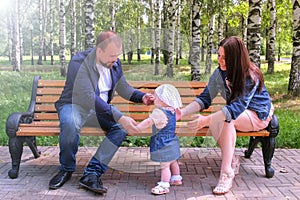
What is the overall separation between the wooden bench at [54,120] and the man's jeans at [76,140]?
128 mm

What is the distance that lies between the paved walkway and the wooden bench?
0.20 m

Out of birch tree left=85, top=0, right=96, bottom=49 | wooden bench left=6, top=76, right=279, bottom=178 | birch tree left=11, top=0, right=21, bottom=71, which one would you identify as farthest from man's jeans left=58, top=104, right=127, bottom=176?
birch tree left=11, top=0, right=21, bottom=71

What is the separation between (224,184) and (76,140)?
144cm

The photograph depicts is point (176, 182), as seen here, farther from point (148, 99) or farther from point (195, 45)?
point (195, 45)

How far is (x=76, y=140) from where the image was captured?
371cm

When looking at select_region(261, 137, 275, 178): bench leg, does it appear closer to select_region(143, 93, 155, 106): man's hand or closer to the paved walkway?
the paved walkway

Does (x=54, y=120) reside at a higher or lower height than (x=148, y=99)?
lower

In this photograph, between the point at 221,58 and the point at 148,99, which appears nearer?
the point at 221,58

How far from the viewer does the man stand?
3637 mm

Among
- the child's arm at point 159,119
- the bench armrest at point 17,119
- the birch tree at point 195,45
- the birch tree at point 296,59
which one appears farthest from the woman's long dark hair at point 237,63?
the birch tree at point 195,45

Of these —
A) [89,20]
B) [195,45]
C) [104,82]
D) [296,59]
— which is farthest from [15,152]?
[89,20]

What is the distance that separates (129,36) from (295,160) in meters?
2.56

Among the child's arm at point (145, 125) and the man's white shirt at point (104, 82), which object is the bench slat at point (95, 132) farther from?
the man's white shirt at point (104, 82)

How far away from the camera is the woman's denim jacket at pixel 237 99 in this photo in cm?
356
